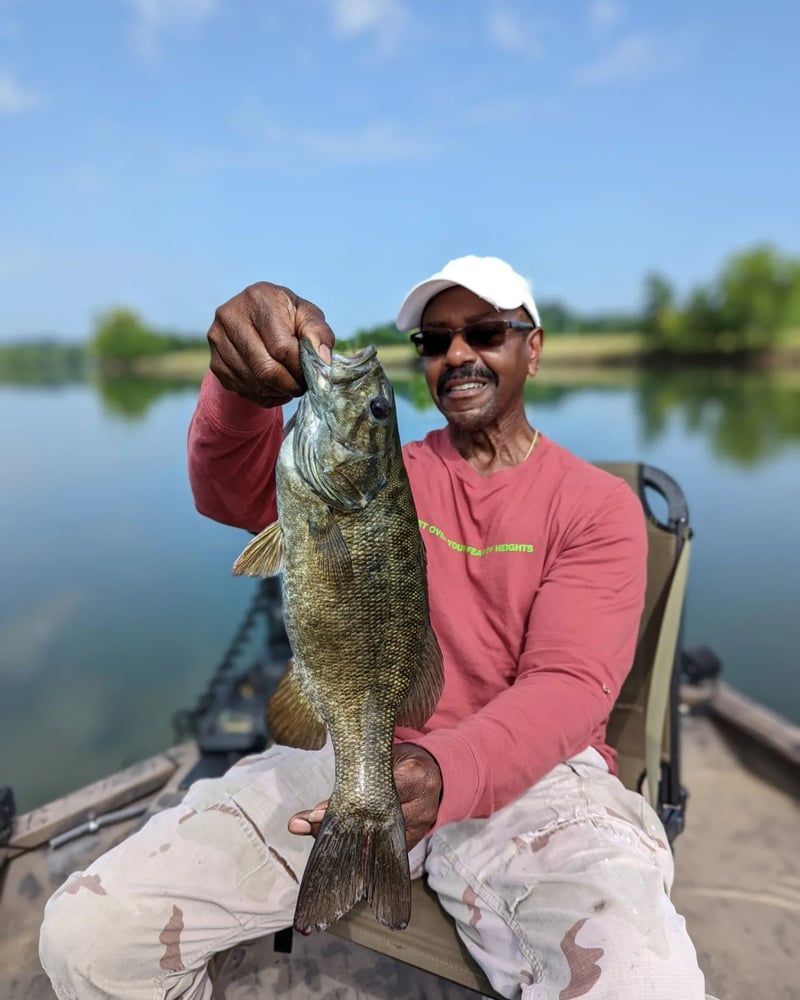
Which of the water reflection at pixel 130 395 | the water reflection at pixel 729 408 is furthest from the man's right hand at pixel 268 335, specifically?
the water reflection at pixel 130 395

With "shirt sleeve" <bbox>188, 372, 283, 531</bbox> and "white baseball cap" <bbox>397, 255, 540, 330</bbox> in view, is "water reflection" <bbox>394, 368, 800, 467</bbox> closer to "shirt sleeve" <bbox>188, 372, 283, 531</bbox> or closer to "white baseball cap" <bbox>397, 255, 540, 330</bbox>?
"white baseball cap" <bbox>397, 255, 540, 330</bbox>

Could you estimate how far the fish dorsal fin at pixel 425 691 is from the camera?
1753 millimetres

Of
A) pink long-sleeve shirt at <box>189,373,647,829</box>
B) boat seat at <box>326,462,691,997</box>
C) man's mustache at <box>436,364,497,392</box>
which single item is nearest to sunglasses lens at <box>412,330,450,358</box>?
man's mustache at <box>436,364,497,392</box>

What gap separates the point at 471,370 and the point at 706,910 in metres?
2.71

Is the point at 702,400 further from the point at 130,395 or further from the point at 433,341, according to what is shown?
the point at 433,341

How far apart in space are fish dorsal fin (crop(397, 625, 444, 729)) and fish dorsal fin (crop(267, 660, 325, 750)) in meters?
0.23

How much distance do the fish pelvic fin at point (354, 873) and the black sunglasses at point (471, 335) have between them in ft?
6.01

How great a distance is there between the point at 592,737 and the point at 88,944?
1.68 m

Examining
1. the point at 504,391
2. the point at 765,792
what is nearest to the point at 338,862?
the point at 504,391

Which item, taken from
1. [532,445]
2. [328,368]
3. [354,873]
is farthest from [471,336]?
[354,873]

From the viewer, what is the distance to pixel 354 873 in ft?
5.16

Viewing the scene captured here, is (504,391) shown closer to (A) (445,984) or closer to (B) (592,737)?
(B) (592,737)

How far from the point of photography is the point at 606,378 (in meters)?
53.4

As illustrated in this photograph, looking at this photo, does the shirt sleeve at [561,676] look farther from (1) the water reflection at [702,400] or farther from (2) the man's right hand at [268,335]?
(1) the water reflection at [702,400]
